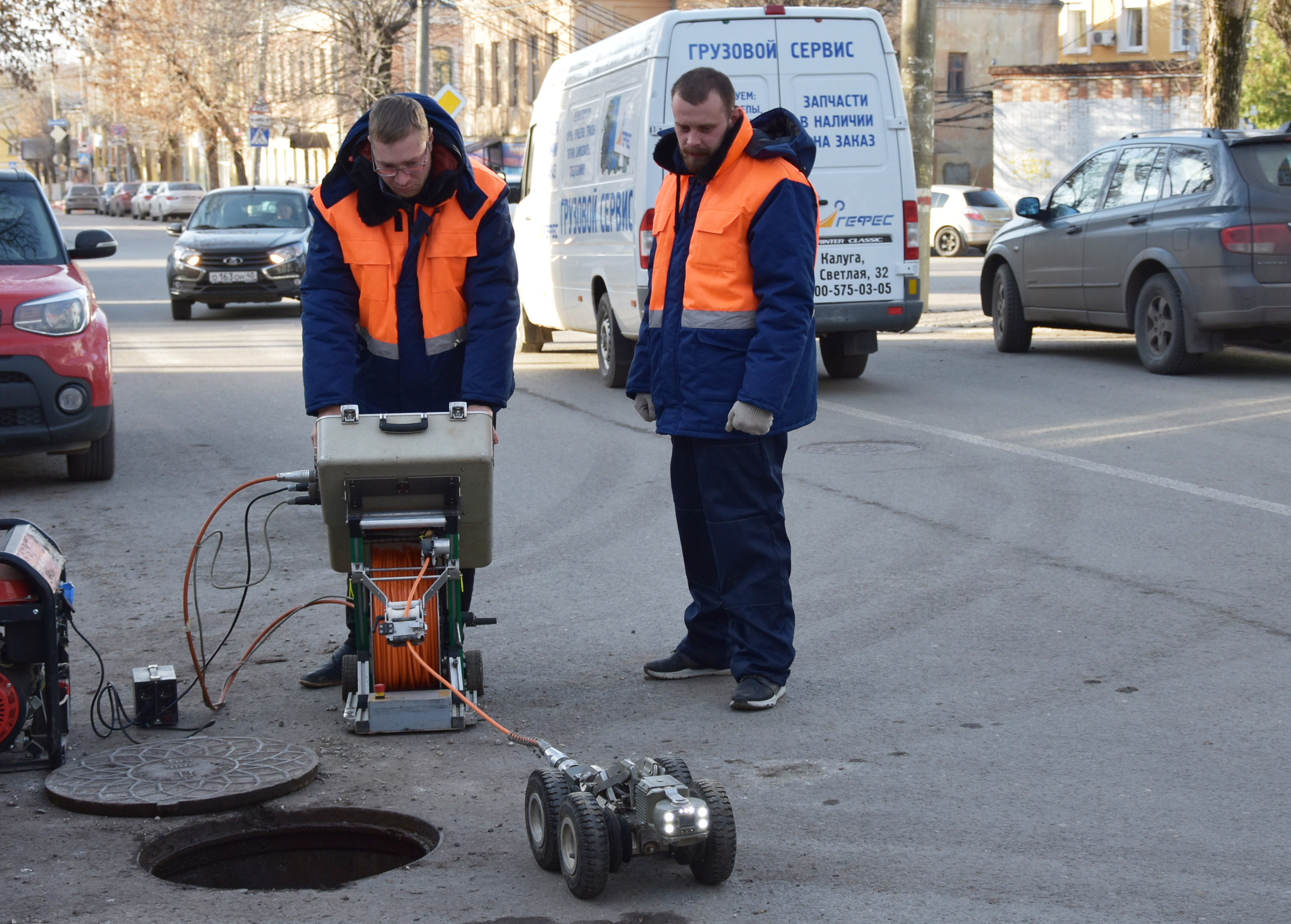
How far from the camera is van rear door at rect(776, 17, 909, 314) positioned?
11500 millimetres

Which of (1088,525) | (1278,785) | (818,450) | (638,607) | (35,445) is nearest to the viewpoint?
(1278,785)

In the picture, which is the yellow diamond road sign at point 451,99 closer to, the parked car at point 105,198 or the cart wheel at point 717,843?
the cart wheel at point 717,843

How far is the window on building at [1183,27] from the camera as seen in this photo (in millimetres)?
44906

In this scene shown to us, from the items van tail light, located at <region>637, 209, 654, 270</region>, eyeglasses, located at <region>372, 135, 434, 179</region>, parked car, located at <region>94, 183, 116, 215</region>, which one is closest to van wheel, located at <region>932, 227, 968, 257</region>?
van tail light, located at <region>637, 209, 654, 270</region>

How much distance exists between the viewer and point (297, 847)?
13.1ft

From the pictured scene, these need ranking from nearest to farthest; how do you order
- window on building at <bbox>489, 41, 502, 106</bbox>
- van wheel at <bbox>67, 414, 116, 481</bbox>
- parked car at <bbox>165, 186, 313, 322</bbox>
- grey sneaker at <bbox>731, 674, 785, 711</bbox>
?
1. grey sneaker at <bbox>731, 674, 785, 711</bbox>
2. van wheel at <bbox>67, 414, 116, 481</bbox>
3. parked car at <bbox>165, 186, 313, 322</bbox>
4. window on building at <bbox>489, 41, 502, 106</bbox>

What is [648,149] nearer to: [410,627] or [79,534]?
[79,534]

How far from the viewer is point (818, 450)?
9633 mm

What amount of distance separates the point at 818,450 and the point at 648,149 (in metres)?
2.97

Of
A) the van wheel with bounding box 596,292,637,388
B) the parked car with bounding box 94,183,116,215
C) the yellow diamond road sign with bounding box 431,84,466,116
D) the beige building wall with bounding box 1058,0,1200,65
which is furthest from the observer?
the parked car with bounding box 94,183,116,215

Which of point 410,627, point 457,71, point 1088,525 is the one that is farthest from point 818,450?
point 457,71

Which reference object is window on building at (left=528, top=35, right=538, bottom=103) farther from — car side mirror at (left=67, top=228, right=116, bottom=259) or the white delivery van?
car side mirror at (left=67, top=228, right=116, bottom=259)

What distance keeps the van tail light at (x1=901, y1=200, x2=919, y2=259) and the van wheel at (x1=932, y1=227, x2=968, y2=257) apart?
71.0ft

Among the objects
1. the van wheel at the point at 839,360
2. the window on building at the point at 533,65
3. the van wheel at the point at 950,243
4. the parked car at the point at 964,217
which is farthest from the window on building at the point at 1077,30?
the van wheel at the point at 839,360
